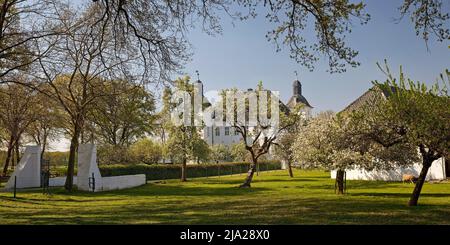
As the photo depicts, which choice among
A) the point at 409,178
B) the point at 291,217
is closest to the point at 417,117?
the point at 291,217

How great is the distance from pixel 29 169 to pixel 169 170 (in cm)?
1791

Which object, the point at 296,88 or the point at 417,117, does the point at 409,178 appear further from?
the point at 296,88

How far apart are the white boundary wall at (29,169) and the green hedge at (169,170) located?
20.8 ft

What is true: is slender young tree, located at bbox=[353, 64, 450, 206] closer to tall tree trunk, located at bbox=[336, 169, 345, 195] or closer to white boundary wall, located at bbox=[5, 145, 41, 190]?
tall tree trunk, located at bbox=[336, 169, 345, 195]

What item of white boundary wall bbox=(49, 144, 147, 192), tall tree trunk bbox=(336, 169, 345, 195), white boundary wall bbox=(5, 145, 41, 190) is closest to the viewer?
tall tree trunk bbox=(336, 169, 345, 195)

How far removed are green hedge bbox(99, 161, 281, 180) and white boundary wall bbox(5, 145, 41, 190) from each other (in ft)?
20.8

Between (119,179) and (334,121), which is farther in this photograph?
(119,179)

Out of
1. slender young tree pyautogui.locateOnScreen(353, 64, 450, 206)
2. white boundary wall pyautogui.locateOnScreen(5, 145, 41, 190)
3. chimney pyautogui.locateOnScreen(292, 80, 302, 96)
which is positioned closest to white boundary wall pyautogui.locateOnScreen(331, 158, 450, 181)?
slender young tree pyautogui.locateOnScreen(353, 64, 450, 206)

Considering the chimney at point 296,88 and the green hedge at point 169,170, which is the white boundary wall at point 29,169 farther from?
the chimney at point 296,88

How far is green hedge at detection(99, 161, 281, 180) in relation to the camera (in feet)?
124
